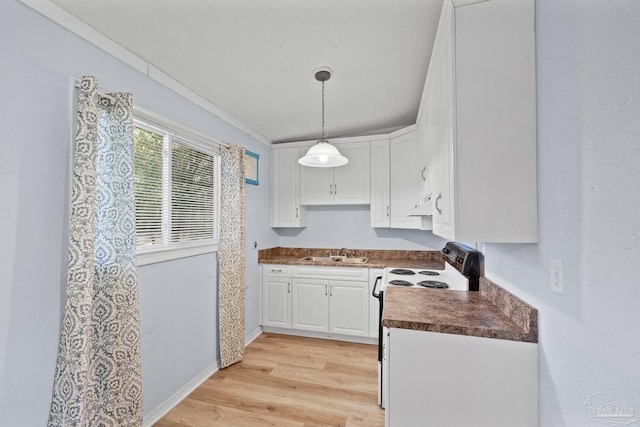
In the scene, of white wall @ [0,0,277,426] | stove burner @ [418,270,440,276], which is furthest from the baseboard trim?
stove burner @ [418,270,440,276]

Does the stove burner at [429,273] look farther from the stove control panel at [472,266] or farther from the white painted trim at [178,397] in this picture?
the white painted trim at [178,397]

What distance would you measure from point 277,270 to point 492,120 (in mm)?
2642

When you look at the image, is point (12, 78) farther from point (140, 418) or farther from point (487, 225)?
point (487, 225)

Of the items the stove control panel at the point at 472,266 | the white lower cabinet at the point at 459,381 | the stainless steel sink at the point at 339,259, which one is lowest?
the white lower cabinet at the point at 459,381

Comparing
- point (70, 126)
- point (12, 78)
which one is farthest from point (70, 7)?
point (70, 126)

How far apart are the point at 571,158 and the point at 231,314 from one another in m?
2.58

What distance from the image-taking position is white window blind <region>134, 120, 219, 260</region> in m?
1.85

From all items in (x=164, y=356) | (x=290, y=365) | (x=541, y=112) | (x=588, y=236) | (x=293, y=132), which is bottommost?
(x=290, y=365)

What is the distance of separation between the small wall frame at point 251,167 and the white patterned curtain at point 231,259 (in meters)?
0.30

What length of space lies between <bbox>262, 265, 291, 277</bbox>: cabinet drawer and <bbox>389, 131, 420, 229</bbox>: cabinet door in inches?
52.8

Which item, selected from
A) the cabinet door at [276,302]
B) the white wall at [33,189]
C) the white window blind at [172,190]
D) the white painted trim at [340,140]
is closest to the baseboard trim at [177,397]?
the white wall at [33,189]

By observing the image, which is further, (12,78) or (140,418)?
(140,418)

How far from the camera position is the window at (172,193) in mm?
1846

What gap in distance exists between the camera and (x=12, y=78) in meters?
1.17
